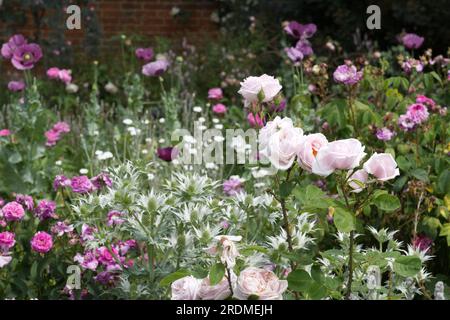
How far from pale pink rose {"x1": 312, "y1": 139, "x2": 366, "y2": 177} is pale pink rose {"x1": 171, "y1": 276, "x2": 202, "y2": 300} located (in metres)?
0.34

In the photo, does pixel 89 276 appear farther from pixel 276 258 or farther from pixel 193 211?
pixel 276 258

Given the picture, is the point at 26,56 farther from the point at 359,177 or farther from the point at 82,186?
the point at 359,177

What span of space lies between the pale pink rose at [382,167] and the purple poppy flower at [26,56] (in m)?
2.90

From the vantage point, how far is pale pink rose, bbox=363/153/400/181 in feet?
4.94

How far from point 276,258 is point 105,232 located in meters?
0.82

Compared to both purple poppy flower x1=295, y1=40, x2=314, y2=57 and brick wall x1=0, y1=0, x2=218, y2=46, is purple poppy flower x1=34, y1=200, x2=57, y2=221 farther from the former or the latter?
brick wall x1=0, y1=0, x2=218, y2=46

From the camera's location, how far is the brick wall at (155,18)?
26.8 ft

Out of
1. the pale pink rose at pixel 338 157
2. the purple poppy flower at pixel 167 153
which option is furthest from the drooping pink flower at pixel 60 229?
the pale pink rose at pixel 338 157

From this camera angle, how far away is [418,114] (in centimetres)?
298

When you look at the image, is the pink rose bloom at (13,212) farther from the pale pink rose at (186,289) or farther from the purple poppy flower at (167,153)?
the pale pink rose at (186,289)

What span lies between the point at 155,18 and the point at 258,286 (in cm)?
707

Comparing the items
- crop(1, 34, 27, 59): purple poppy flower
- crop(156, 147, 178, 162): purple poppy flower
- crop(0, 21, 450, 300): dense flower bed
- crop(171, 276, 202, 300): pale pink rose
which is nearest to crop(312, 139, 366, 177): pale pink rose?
crop(0, 21, 450, 300): dense flower bed

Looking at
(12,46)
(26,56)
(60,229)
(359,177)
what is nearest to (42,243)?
(60,229)
